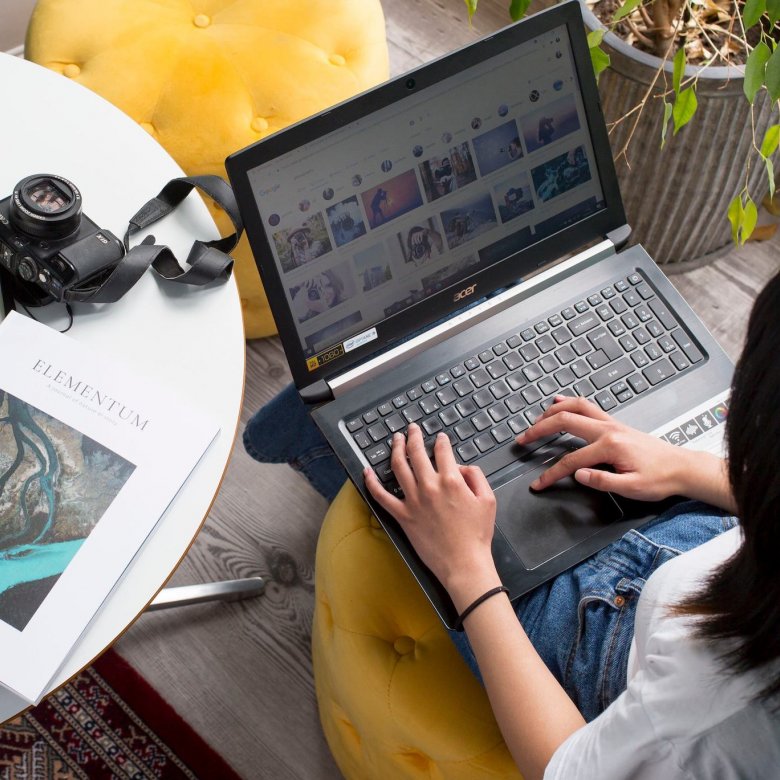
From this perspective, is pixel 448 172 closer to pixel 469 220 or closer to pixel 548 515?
pixel 469 220

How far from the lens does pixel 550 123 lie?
99cm

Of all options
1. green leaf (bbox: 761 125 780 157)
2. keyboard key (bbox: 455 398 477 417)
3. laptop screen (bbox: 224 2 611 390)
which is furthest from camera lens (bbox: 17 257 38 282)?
green leaf (bbox: 761 125 780 157)

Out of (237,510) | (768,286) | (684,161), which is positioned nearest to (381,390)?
(768,286)

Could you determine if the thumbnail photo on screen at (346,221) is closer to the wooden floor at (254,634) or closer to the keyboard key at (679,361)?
the keyboard key at (679,361)

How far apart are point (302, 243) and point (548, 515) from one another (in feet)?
1.20

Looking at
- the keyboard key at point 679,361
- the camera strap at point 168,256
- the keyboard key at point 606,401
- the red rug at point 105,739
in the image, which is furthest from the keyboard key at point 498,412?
the red rug at point 105,739

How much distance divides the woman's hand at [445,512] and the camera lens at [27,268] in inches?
14.6

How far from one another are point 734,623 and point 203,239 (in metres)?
0.64

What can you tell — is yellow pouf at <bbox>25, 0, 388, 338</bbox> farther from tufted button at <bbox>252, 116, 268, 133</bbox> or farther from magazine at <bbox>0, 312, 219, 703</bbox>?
magazine at <bbox>0, 312, 219, 703</bbox>

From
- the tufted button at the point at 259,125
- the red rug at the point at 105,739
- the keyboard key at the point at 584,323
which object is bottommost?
the red rug at the point at 105,739

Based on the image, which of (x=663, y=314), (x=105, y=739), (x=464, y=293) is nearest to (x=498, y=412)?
(x=464, y=293)

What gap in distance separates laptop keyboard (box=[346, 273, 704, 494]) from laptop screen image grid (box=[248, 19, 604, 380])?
0.29ft

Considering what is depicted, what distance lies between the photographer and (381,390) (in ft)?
3.29

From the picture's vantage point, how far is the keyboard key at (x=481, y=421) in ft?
3.29
